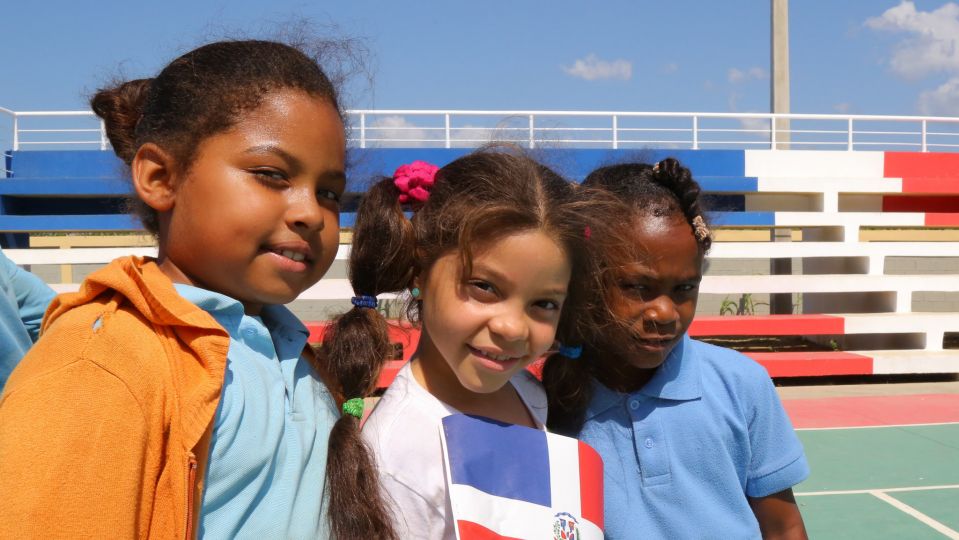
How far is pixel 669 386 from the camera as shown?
65.6 inches

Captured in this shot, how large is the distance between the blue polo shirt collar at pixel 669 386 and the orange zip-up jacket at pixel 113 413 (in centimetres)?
85

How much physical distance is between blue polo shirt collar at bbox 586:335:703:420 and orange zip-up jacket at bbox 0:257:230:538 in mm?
850

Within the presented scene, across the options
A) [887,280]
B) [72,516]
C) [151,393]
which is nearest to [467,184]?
[151,393]

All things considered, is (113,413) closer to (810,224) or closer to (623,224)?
(623,224)

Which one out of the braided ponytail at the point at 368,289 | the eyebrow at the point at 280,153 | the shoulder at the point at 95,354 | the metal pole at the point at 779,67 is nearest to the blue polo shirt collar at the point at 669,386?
the braided ponytail at the point at 368,289

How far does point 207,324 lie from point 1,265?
35.9 inches

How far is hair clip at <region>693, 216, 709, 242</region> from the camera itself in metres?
1.74

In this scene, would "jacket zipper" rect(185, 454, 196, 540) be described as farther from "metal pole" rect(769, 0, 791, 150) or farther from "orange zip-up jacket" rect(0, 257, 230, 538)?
"metal pole" rect(769, 0, 791, 150)

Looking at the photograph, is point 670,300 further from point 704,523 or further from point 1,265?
point 1,265

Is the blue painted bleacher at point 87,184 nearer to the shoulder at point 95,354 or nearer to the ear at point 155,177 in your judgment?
the ear at point 155,177

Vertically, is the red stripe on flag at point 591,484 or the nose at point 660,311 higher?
the nose at point 660,311

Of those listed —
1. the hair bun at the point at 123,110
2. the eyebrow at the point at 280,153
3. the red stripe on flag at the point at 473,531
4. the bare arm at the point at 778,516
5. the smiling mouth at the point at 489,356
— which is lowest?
the bare arm at the point at 778,516

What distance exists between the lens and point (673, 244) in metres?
1.69

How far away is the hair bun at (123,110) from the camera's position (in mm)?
1421
